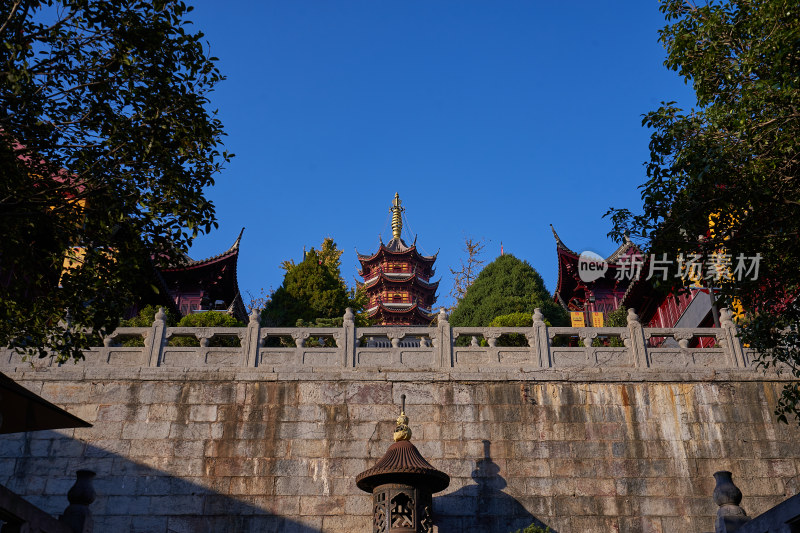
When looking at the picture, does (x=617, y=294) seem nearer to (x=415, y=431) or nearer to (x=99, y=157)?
(x=415, y=431)

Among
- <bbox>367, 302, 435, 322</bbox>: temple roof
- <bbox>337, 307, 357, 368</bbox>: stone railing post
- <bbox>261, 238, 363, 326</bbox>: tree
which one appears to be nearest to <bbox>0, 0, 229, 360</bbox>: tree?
<bbox>337, 307, 357, 368</bbox>: stone railing post

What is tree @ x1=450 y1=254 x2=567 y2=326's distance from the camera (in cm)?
2664

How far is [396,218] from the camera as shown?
46125mm

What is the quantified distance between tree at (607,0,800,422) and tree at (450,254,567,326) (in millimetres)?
16019

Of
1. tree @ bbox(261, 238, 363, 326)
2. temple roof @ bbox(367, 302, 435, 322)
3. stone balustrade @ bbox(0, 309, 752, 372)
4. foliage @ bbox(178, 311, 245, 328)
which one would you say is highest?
temple roof @ bbox(367, 302, 435, 322)

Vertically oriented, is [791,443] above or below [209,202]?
below

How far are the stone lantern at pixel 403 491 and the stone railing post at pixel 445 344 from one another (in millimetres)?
3912

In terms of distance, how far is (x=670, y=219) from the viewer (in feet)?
32.2

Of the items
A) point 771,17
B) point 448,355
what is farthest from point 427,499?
point 771,17

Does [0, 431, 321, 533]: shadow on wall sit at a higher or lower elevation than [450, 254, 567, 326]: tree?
lower

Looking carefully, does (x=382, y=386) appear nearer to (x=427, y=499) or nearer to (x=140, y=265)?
(x=427, y=499)

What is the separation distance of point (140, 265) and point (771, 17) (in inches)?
325

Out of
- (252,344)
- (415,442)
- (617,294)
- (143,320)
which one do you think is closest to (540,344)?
(415,442)

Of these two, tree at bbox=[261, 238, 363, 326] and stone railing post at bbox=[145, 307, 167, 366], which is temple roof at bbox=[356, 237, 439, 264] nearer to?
tree at bbox=[261, 238, 363, 326]
